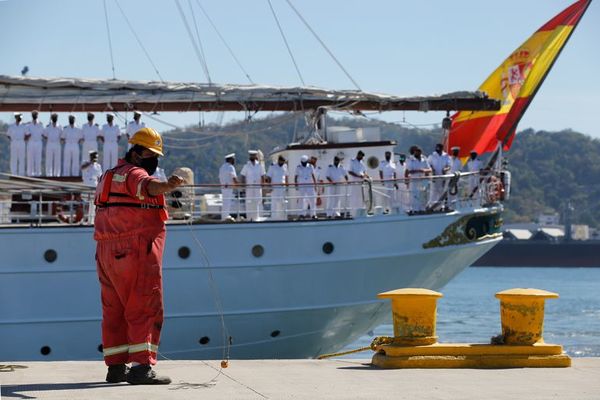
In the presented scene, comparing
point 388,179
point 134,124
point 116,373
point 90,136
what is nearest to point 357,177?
point 388,179

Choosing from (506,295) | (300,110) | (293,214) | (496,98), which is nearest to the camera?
(506,295)

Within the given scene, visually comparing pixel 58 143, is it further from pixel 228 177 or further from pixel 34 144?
pixel 228 177

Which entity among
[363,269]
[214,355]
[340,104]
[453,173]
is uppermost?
[340,104]

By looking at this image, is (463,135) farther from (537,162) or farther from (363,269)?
(537,162)

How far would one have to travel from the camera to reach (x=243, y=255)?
1755cm

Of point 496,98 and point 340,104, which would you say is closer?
point 340,104

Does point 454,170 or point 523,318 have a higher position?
point 454,170

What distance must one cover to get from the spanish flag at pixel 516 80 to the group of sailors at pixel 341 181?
2722 mm

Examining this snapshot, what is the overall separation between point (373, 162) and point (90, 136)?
187 inches

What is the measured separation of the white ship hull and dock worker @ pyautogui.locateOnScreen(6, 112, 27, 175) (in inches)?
110

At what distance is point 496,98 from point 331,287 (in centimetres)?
719

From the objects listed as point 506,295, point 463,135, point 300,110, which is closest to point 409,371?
point 506,295

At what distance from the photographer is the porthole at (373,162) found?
20469 mm

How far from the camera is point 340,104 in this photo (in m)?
21.3
